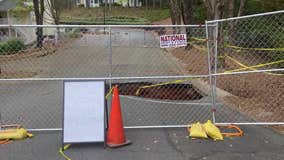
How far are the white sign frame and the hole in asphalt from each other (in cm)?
389

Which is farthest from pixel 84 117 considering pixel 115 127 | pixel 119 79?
pixel 119 79

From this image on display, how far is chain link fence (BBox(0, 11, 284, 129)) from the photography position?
6.68 metres

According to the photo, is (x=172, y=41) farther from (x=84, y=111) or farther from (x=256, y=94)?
(x=256, y=94)

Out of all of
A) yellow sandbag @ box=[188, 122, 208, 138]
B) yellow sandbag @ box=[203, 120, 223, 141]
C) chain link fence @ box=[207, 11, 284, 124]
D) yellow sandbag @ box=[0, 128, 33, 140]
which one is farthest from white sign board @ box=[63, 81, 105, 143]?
chain link fence @ box=[207, 11, 284, 124]

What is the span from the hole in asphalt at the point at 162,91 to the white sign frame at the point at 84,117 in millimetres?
3891

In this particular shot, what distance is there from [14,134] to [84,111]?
52.0 inches

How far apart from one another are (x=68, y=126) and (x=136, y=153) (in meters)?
1.11

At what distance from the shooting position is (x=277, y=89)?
9.25 metres

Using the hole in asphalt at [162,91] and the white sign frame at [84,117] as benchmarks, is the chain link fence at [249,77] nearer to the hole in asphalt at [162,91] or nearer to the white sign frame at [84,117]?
the hole in asphalt at [162,91]

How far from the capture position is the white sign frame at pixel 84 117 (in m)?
5.32

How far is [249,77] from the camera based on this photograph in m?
11.0

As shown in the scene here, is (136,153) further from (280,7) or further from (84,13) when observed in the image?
(84,13)

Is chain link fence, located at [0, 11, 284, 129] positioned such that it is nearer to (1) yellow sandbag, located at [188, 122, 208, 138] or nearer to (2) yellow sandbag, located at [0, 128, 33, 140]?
(1) yellow sandbag, located at [188, 122, 208, 138]

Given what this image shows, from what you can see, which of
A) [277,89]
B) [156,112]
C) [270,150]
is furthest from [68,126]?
[277,89]
